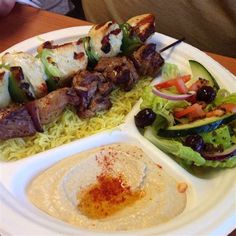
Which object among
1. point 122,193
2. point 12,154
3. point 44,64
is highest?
point 44,64

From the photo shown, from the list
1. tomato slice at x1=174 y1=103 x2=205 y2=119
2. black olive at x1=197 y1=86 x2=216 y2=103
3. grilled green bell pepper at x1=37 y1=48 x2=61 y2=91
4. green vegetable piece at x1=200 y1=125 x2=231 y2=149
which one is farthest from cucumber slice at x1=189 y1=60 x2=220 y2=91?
grilled green bell pepper at x1=37 y1=48 x2=61 y2=91

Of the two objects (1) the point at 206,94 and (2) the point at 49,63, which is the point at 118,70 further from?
(1) the point at 206,94

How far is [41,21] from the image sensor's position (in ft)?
9.18

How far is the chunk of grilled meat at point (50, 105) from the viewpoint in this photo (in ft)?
6.15

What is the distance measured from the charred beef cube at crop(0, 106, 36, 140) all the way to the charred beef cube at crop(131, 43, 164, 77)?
68 centimetres

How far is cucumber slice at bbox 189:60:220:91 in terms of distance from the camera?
215cm

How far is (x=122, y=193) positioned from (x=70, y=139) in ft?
1.28

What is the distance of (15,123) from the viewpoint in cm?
183

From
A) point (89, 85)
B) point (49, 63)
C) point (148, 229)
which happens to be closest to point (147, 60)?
point (89, 85)

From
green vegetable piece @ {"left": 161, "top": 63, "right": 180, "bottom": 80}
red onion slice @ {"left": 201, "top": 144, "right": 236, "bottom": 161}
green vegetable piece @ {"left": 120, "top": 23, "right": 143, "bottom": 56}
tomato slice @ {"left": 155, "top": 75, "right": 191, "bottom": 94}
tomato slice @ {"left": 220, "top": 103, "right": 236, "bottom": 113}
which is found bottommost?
red onion slice @ {"left": 201, "top": 144, "right": 236, "bottom": 161}

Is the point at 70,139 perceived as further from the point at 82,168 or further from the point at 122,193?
the point at 122,193

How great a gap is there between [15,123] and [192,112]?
79cm

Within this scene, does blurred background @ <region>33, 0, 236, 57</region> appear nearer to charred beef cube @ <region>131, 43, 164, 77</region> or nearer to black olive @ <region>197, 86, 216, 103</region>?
charred beef cube @ <region>131, 43, 164, 77</region>

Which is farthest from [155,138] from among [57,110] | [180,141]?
[57,110]
